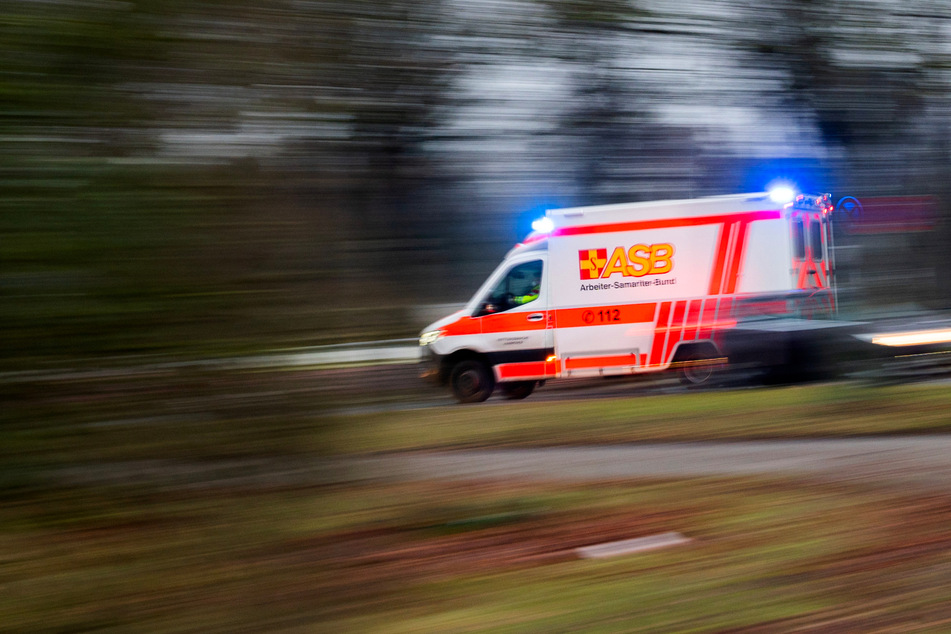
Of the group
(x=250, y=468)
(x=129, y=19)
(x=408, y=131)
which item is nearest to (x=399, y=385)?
(x=250, y=468)

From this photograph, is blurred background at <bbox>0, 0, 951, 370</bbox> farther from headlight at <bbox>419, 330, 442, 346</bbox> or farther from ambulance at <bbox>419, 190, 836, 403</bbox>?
ambulance at <bbox>419, 190, 836, 403</bbox>

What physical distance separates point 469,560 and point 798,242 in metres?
7.23

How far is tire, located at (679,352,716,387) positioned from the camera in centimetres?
806

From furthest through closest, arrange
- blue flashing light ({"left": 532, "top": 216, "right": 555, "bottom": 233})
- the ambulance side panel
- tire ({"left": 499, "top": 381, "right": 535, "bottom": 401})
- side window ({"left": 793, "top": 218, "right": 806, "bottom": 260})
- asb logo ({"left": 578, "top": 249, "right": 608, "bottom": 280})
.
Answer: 1. tire ({"left": 499, "top": 381, "right": 535, "bottom": 401})
2. asb logo ({"left": 578, "top": 249, "right": 608, "bottom": 280})
3. side window ({"left": 793, "top": 218, "right": 806, "bottom": 260})
4. the ambulance side panel
5. blue flashing light ({"left": 532, "top": 216, "right": 555, "bottom": 233})

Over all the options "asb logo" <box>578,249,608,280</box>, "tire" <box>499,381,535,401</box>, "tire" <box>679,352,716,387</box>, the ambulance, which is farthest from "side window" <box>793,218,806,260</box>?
"tire" <box>499,381,535,401</box>

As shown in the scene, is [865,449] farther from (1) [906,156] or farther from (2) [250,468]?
(2) [250,468]

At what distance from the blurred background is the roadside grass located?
2.01 ft

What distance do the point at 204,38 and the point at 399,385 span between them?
1.37 meters

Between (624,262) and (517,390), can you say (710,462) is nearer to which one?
(624,262)

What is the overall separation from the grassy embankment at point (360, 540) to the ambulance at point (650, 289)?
1231 millimetres

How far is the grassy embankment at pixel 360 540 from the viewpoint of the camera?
10.5 feet

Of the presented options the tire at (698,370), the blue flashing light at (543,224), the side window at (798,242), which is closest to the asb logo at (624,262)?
the side window at (798,242)

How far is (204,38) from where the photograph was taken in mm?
3266

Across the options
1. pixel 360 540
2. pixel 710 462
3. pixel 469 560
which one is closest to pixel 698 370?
pixel 710 462
